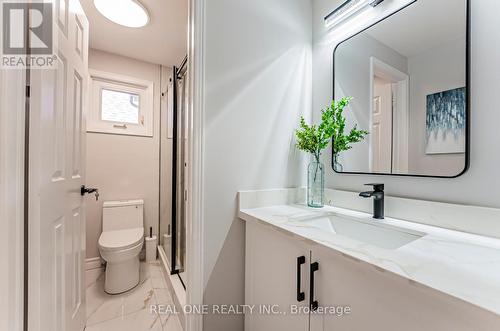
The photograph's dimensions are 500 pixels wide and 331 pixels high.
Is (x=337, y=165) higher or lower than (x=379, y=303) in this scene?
higher

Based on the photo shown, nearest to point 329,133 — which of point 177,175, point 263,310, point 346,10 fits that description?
point 346,10

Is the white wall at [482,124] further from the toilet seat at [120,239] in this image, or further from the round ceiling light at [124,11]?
the toilet seat at [120,239]

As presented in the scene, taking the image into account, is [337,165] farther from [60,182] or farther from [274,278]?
[60,182]

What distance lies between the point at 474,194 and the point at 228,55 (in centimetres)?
124

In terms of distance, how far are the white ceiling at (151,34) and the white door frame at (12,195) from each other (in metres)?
1.25

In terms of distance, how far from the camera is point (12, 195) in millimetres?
705

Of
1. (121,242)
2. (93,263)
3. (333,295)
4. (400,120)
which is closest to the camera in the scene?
(333,295)

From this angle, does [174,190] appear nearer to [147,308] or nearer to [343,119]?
[147,308]

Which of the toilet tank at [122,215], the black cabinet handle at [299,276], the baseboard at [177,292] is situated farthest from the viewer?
the toilet tank at [122,215]

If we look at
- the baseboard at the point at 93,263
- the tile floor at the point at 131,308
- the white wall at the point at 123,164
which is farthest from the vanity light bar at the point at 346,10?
the baseboard at the point at 93,263

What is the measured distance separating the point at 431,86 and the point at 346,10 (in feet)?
2.14

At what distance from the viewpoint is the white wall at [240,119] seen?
1104mm

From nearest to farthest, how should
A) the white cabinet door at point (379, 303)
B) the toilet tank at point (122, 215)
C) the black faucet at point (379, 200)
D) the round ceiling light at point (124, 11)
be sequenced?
1. the white cabinet door at point (379, 303)
2. the black faucet at point (379, 200)
3. the round ceiling light at point (124, 11)
4. the toilet tank at point (122, 215)

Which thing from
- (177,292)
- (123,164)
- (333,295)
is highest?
(123,164)
